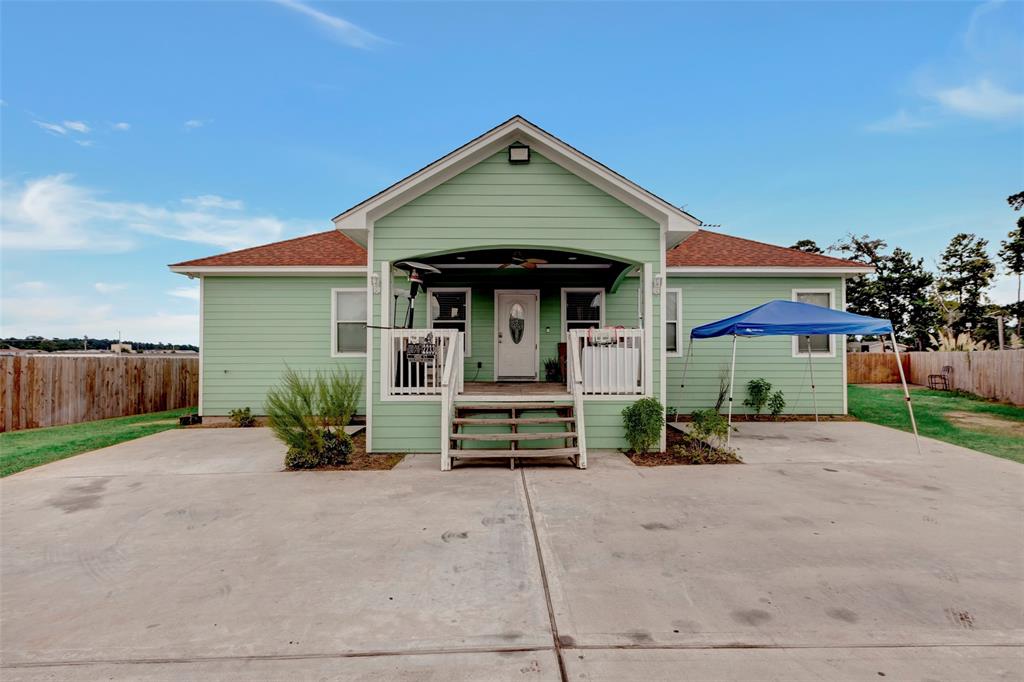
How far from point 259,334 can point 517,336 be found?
571 cm

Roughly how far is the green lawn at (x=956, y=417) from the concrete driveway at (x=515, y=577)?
2.77 metres

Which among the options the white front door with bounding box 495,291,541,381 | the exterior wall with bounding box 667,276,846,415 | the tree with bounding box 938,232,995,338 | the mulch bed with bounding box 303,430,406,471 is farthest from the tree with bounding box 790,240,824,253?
the mulch bed with bounding box 303,430,406,471

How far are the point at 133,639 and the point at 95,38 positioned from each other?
12381 millimetres

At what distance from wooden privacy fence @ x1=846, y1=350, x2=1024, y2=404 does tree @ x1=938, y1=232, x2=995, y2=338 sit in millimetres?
10500

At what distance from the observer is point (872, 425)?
28.8 feet

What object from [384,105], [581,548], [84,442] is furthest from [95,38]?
[581,548]

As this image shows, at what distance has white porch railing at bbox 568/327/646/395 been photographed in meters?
6.57

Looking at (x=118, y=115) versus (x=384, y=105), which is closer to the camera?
(x=118, y=115)

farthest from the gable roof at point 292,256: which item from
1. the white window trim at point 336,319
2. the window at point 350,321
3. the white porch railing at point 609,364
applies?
the white porch railing at point 609,364

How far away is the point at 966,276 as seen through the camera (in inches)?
995

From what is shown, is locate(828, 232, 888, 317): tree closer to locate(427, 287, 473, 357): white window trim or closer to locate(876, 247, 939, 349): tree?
locate(876, 247, 939, 349): tree

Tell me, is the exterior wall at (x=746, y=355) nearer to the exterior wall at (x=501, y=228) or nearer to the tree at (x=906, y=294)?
the exterior wall at (x=501, y=228)

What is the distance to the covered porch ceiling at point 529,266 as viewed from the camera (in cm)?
779

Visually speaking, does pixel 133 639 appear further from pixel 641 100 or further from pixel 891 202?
pixel 891 202
